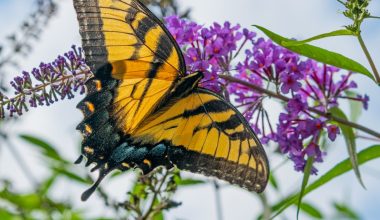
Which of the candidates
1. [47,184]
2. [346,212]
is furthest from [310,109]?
[47,184]

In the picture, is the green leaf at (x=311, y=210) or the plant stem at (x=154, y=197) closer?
the plant stem at (x=154, y=197)

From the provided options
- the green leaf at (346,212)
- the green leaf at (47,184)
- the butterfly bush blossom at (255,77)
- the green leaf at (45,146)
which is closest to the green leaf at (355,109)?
the butterfly bush blossom at (255,77)

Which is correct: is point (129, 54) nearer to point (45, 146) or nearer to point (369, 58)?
point (369, 58)

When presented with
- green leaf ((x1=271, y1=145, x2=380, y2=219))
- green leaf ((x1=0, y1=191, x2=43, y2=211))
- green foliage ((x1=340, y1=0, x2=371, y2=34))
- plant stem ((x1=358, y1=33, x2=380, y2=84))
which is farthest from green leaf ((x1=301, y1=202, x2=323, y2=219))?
green foliage ((x1=340, y1=0, x2=371, y2=34))

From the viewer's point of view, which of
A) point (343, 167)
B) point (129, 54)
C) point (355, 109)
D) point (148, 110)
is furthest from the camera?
point (355, 109)

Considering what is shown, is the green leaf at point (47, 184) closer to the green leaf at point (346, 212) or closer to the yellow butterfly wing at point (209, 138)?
the yellow butterfly wing at point (209, 138)

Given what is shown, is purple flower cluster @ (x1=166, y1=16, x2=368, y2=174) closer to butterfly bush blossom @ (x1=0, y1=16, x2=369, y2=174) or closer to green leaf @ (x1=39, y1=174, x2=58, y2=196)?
butterfly bush blossom @ (x1=0, y1=16, x2=369, y2=174)
